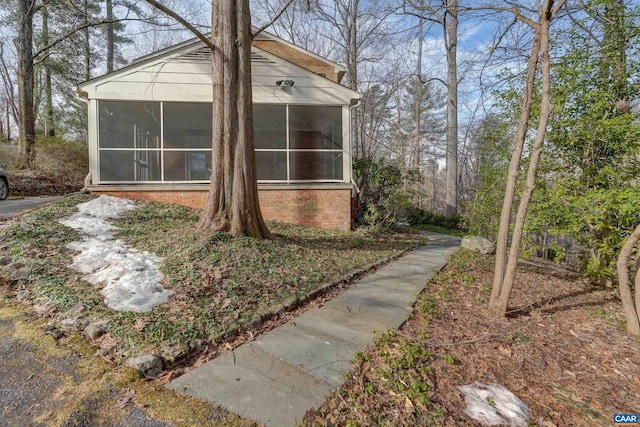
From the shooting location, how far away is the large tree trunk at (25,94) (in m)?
11.5

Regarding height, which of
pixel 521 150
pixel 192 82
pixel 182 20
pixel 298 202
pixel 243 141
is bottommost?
pixel 298 202

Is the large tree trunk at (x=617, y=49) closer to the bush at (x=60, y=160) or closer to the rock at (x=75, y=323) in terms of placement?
the rock at (x=75, y=323)

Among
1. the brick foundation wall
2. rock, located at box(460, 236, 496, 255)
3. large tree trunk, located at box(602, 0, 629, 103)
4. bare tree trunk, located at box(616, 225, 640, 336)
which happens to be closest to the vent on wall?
the brick foundation wall

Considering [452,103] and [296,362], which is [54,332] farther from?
[452,103]

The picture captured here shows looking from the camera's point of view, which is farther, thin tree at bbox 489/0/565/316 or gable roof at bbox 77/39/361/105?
gable roof at bbox 77/39/361/105

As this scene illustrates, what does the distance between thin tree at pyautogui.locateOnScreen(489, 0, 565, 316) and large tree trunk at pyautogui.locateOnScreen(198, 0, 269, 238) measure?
3698 millimetres

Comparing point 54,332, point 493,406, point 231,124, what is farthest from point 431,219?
point 54,332

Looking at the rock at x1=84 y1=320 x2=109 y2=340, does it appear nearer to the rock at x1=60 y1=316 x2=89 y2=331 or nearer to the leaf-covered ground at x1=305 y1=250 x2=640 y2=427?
the rock at x1=60 y1=316 x2=89 y2=331

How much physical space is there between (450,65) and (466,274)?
13.6 metres

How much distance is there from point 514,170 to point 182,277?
4045 millimetres

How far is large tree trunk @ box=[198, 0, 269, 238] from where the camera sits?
16.5 ft

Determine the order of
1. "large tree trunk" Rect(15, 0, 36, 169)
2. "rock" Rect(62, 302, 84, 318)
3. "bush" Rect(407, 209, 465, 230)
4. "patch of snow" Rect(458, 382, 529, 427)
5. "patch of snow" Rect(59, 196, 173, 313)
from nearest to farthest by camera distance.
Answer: "patch of snow" Rect(458, 382, 529, 427)
"rock" Rect(62, 302, 84, 318)
"patch of snow" Rect(59, 196, 173, 313)
"large tree trunk" Rect(15, 0, 36, 169)
"bush" Rect(407, 209, 465, 230)

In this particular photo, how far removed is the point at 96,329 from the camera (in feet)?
8.42

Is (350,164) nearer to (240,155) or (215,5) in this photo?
(240,155)
